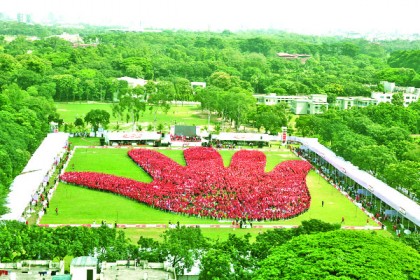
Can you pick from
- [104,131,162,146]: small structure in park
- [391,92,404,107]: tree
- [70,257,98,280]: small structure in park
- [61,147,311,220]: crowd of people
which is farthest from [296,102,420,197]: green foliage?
[70,257,98,280]: small structure in park

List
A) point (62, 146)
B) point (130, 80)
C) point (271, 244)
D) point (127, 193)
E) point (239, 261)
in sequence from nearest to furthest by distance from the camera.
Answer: point (239, 261), point (271, 244), point (127, 193), point (62, 146), point (130, 80)

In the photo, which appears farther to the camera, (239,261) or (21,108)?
(21,108)

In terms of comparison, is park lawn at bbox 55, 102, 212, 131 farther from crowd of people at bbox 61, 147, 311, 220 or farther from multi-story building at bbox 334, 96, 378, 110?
multi-story building at bbox 334, 96, 378, 110

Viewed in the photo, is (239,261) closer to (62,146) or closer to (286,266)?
(286,266)

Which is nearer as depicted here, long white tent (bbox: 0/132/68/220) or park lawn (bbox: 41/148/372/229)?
long white tent (bbox: 0/132/68/220)

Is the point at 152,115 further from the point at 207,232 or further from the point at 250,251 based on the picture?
the point at 250,251

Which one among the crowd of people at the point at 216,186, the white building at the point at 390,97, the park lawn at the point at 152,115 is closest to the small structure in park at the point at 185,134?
the park lawn at the point at 152,115

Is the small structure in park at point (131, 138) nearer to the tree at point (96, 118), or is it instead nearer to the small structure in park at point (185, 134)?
the small structure in park at point (185, 134)

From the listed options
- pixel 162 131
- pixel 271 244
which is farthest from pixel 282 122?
pixel 271 244
